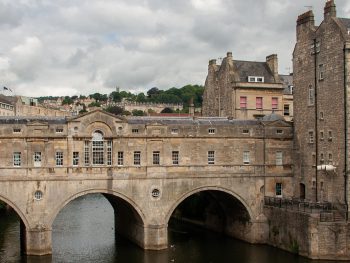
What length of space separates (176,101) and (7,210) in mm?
132589

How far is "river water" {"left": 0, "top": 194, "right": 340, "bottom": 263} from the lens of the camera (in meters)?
40.8

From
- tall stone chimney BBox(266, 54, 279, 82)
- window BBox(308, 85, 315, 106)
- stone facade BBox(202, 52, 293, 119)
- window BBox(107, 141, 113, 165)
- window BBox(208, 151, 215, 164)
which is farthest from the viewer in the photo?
tall stone chimney BBox(266, 54, 279, 82)

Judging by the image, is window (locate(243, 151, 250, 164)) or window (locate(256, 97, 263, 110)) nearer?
window (locate(243, 151, 250, 164))

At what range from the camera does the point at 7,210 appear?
66062 millimetres

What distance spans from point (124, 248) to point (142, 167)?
7103 millimetres

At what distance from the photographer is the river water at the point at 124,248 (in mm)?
A: 40819

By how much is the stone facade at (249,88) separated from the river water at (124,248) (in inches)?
525

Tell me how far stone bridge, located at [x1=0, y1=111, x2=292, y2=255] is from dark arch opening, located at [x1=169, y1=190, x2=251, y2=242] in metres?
0.25

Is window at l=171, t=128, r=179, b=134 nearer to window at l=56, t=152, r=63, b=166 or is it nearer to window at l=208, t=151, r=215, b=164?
window at l=208, t=151, r=215, b=164

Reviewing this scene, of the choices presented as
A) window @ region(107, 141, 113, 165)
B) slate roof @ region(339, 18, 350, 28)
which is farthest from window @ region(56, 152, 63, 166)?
slate roof @ region(339, 18, 350, 28)

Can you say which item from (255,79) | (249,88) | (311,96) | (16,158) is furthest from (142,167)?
(255,79)

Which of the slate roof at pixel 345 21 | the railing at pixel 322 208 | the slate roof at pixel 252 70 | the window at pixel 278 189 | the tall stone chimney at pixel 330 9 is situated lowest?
the railing at pixel 322 208

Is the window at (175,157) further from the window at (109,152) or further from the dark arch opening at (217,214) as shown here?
the dark arch opening at (217,214)

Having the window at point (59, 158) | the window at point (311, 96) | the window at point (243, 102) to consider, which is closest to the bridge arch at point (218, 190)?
the window at point (59, 158)
